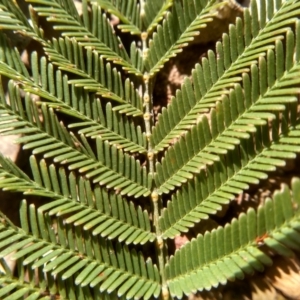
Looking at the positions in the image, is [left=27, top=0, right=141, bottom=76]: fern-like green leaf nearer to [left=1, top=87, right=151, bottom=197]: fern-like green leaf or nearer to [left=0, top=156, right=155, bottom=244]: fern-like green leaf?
[left=1, top=87, right=151, bottom=197]: fern-like green leaf

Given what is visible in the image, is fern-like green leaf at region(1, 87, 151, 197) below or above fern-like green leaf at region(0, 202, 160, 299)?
above

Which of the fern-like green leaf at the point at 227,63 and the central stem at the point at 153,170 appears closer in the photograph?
the fern-like green leaf at the point at 227,63

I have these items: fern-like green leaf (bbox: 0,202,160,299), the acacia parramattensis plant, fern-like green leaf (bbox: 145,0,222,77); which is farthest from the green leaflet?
fern-like green leaf (bbox: 145,0,222,77)

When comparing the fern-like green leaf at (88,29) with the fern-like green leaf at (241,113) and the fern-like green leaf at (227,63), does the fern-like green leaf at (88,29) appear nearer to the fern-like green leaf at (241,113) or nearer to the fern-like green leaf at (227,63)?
the fern-like green leaf at (227,63)

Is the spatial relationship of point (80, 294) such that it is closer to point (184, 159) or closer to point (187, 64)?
point (184, 159)

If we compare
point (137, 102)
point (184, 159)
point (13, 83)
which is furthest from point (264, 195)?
point (13, 83)

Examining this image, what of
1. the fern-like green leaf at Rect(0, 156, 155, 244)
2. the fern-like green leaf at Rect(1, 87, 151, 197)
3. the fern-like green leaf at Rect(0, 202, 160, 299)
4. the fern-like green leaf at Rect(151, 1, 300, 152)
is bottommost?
the fern-like green leaf at Rect(0, 202, 160, 299)

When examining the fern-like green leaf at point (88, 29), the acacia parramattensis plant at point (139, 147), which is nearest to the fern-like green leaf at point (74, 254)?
the acacia parramattensis plant at point (139, 147)

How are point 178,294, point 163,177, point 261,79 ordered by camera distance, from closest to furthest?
1. point 261,79
2. point 178,294
3. point 163,177
